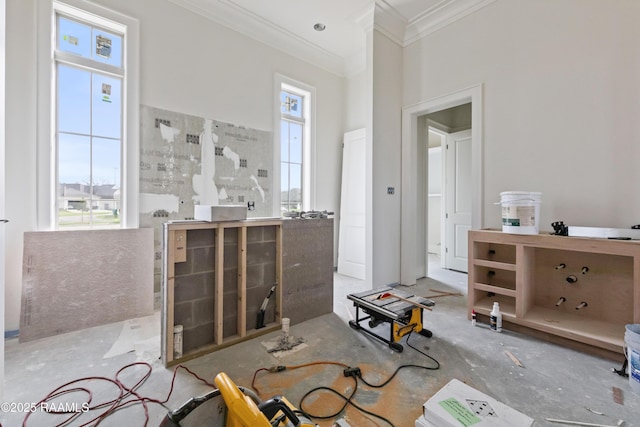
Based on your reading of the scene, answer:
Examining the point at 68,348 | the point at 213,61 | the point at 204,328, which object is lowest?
the point at 68,348

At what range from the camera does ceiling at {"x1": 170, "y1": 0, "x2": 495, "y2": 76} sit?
130 inches

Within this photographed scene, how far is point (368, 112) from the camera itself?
11.6 ft

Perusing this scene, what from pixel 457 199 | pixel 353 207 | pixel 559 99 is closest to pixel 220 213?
pixel 353 207

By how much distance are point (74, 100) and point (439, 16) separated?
4.19 meters

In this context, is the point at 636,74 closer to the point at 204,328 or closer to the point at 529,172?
the point at 529,172

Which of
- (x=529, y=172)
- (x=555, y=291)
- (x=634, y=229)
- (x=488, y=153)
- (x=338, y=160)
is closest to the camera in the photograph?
(x=634, y=229)

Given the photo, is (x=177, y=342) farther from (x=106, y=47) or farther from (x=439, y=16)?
(x=439, y=16)

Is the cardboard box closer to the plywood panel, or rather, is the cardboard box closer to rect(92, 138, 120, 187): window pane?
the plywood panel

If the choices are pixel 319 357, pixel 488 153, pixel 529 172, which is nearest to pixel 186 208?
pixel 319 357

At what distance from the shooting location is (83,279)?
2520 millimetres

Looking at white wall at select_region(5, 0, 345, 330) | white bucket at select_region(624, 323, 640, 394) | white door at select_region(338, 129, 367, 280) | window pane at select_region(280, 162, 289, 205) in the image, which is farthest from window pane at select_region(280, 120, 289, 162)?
white bucket at select_region(624, 323, 640, 394)

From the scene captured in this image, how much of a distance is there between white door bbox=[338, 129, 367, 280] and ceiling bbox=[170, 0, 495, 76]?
1438mm

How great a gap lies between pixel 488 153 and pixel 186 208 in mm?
3533

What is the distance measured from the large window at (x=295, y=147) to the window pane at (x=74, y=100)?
2.29 m
